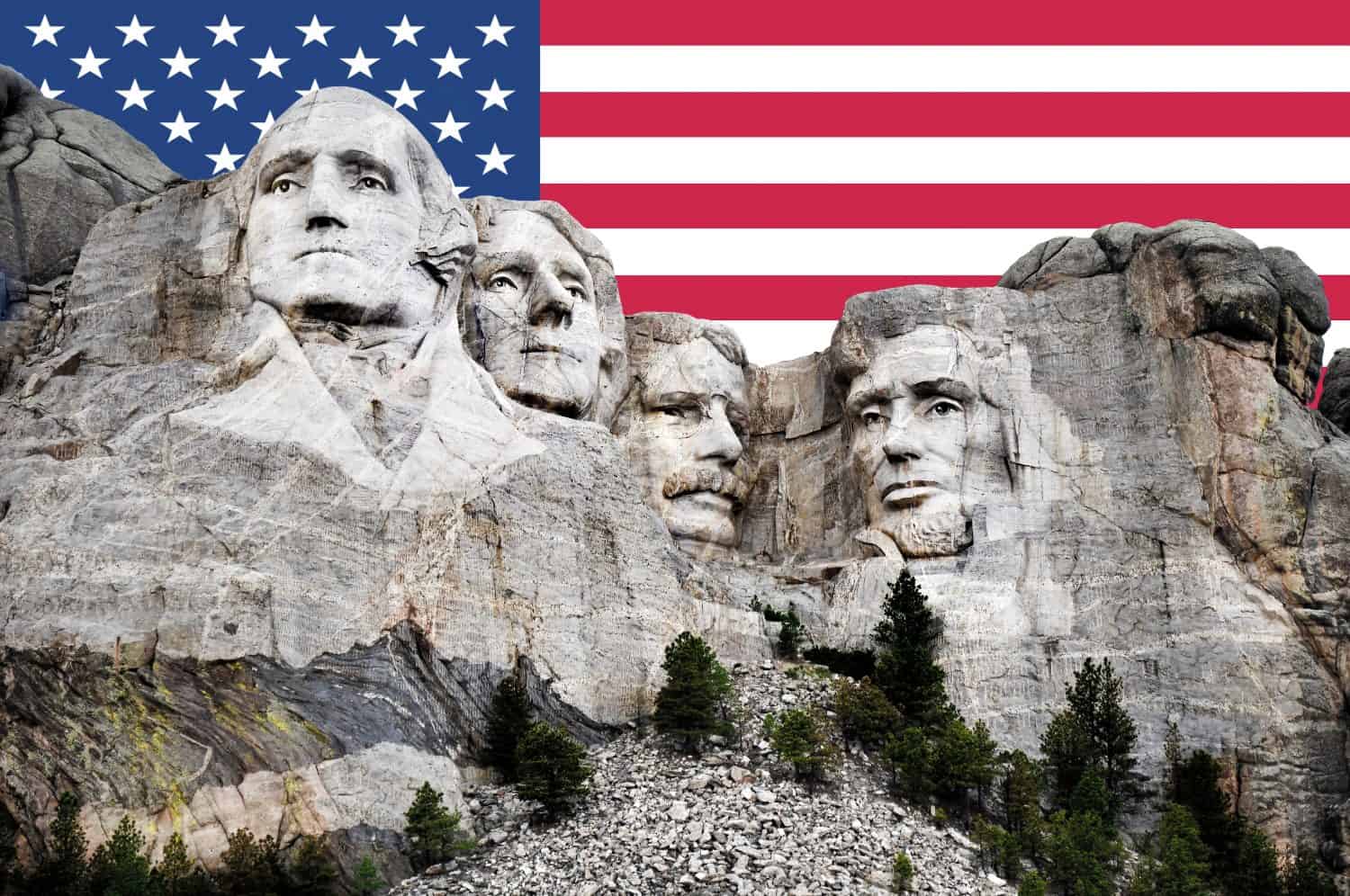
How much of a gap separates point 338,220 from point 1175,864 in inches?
465

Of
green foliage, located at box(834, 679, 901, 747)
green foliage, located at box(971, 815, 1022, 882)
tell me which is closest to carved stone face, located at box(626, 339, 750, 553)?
green foliage, located at box(834, 679, 901, 747)

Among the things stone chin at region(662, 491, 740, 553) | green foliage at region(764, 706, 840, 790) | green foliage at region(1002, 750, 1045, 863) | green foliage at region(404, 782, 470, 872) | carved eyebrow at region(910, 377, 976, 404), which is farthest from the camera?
stone chin at region(662, 491, 740, 553)

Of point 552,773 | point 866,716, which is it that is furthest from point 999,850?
point 552,773

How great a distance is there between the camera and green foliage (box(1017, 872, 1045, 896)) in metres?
25.2

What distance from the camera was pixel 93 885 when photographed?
24.0 m

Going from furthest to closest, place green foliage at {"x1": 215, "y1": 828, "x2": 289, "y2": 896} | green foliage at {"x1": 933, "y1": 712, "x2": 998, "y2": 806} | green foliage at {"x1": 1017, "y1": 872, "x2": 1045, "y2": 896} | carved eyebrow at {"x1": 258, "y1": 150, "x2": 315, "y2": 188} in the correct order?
carved eyebrow at {"x1": 258, "y1": 150, "x2": 315, "y2": 188} → green foliage at {"x1": 933, "y1": 712, "x2": 998, "y2": 806} → green foliage at {"x1": 1017, "y1": 872, "x2": 1045, "y2": 896} → green foliage at {"x1": 215, "y1": 828, "x2": 289, "y2": 896}

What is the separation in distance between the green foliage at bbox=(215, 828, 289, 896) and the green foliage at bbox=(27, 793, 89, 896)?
4.32 feet

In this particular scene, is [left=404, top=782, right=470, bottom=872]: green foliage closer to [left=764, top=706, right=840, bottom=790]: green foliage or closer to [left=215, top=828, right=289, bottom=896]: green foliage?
[left=215, top=828, right=289, bottom=896]: green foliage

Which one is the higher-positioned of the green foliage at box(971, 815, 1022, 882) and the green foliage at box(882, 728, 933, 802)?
the green foliage at box(882, 728, 933, 802)

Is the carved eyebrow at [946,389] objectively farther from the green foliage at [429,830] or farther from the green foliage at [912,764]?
the green foliage at [429,830]

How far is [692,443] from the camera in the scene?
108 feet

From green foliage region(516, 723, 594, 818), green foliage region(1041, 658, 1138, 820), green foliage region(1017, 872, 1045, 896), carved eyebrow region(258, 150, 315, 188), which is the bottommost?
green foliage region(1017, 872, 1045, 896)

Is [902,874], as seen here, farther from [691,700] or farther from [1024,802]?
[691,700]

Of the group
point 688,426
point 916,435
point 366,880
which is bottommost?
point 366,880
